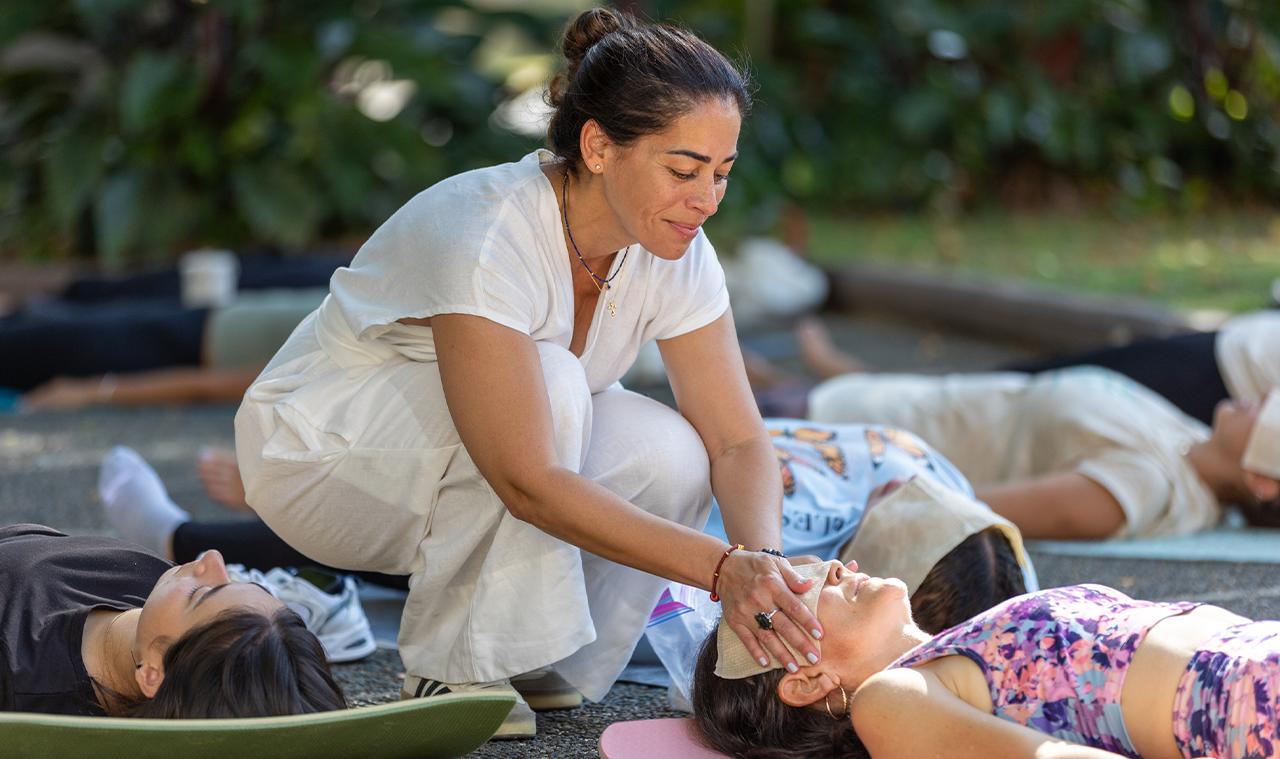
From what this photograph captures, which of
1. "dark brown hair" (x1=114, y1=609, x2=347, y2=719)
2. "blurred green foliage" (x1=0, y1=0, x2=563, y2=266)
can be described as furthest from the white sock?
"blurred green foliage" (x1=0, y1=0, x2=563, y2=266)

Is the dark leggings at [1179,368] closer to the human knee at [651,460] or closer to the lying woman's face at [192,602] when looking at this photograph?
the human knee at [651,460]

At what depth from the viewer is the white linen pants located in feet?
6.34

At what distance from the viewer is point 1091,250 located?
7.05 m

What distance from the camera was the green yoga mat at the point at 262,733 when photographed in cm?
150

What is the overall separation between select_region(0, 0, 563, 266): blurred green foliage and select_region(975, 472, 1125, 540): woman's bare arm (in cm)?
481

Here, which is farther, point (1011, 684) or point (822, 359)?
point (822, 359)

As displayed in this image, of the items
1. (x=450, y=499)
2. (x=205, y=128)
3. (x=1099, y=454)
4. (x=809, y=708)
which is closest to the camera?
(x=809, y=708)

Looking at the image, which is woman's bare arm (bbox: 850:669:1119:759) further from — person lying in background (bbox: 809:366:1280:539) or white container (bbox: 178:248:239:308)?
white container (bbox: 178:248:239:308)

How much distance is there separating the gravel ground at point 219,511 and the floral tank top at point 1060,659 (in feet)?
2.03

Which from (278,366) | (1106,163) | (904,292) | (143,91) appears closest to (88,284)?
(143,91)

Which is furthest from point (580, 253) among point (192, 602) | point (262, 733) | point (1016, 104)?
point (1016, 104)

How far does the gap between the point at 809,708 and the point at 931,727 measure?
24cm

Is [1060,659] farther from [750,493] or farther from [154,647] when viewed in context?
[154,647]

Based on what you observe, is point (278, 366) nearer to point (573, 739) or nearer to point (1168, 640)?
point (573, 739)
